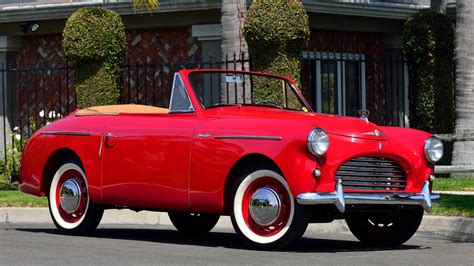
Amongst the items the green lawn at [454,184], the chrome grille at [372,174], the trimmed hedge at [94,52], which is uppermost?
the trimmed hedge at [94,52]

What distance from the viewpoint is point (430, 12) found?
22.7m

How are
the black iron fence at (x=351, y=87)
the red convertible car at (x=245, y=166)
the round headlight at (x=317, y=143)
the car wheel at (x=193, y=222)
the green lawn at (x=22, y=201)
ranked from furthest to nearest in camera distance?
the black iron fence at (x=351, y=87)
the green lawn at (x=22, y=201)
the car wheel at (x=193, y=222)
the red convertible car at (x=245, y=166)
the round headlight at (x=317, y=143)

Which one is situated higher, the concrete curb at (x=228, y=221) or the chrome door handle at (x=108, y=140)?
the chrome door handle at (x=108, y=140)

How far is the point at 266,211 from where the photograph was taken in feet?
34.4

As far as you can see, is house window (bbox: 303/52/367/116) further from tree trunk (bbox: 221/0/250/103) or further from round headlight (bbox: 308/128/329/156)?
round headlight (bbox: 308/128/329/156)

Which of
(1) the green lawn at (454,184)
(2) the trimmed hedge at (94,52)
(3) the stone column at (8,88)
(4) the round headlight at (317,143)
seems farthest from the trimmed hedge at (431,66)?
(4) the round headlight at (317,143)

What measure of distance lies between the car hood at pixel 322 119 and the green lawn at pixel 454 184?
21.7ft

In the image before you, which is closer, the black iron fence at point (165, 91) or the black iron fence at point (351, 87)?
the black iron fence at point (165, 91)

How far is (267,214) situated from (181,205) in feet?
3.51

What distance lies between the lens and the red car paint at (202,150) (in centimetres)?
1034

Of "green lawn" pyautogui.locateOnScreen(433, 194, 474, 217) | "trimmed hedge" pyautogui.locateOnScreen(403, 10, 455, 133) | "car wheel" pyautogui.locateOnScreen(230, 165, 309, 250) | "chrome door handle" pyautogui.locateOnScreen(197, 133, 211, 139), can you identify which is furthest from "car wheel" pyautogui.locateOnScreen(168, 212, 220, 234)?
"trimmed hedge" pyautogui.locateOnScreen(403, 10, 455, 133)

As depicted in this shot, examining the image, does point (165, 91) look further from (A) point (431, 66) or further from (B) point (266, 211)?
(B) point (266, 211)

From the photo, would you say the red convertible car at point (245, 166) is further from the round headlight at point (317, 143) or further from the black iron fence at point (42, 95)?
the black iron fence at point (42, 95)

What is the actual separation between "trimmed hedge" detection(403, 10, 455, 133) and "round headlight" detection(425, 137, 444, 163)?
1132 cm
